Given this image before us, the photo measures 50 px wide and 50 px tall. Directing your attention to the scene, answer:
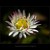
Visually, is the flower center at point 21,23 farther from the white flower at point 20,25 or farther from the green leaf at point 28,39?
the green leaf at point 28,39

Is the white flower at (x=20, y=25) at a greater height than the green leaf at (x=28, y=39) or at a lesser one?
greater

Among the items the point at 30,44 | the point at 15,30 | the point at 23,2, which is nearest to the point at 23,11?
the point at 23,2

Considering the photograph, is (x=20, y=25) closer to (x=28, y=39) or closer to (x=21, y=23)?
(x=21, y=23)

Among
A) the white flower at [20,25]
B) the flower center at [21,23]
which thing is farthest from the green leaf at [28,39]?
the flower center at [21,23]

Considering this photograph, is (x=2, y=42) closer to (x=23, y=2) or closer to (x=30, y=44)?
(x=30, y=44)

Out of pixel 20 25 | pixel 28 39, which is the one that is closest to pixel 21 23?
pixel 20 25

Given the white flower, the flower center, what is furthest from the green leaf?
the flower center

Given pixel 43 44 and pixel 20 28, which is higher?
pixel 20 28

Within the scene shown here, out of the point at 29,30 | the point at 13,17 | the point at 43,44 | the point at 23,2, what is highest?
the point at 23,2
